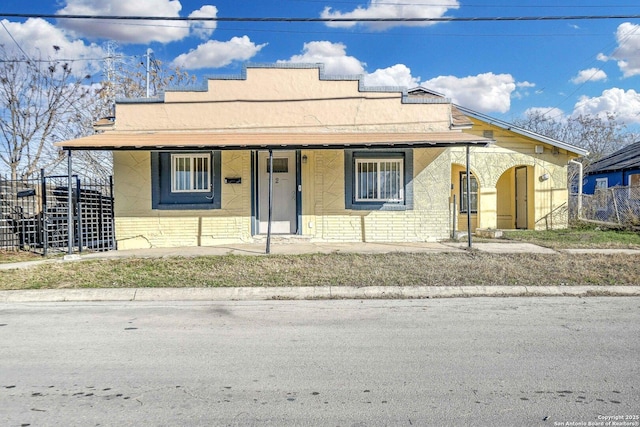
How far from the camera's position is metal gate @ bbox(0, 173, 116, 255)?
12453mm

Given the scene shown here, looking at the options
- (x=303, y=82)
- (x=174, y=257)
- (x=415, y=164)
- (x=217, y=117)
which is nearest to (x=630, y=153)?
(x=415, y=164)

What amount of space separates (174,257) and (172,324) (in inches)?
173

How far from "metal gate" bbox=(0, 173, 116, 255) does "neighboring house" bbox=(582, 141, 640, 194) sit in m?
21.5

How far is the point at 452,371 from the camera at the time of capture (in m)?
4.52

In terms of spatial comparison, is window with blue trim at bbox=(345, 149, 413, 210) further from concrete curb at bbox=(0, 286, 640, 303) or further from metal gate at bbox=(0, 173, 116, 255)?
metal gate at bbox=(0, 173, 116, 255)

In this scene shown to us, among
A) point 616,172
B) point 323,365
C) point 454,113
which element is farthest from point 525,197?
point 323,365

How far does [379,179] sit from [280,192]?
272 centimetres

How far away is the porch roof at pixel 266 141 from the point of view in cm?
1103

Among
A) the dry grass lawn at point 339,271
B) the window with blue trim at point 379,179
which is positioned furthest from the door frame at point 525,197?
the dry grass lawn at point 339,271

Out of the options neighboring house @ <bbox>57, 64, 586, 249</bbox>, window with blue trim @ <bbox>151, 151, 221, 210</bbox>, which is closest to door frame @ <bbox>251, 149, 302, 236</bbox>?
neighboring house @ <bbox>57, 64, 586, 249</bbox>

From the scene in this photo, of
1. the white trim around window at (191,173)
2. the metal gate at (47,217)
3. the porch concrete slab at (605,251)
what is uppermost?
the white trim around window at (191,173)

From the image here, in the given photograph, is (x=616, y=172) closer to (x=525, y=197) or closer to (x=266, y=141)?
(x=525, y=197)

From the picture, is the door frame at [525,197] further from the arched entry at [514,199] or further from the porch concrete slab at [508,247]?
the porch concrete slab at [508,247]

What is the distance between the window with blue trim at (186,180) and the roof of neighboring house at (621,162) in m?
21.3
